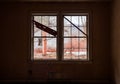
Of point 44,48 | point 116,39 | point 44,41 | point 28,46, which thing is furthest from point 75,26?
point 28,46

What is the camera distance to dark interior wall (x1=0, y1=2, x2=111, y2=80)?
20.8ft

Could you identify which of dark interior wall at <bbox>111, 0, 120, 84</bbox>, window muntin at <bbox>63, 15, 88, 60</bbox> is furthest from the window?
dark interior wall at <bbox>111, 0, 120, 84</bbox>

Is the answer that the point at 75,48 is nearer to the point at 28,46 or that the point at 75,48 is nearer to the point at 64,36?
the point at 64,36

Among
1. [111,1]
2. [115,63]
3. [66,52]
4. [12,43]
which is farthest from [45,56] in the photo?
[111,1]

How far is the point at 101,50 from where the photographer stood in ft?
20.8

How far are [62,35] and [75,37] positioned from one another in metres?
0.39

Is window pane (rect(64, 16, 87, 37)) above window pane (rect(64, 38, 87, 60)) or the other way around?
above

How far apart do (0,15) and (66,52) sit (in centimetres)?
219

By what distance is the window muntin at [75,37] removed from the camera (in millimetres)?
6461

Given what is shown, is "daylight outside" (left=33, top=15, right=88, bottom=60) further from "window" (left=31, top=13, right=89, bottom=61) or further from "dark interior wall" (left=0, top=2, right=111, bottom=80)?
"dark interior wall" (left=0, top=2, right=111, bottom=80)

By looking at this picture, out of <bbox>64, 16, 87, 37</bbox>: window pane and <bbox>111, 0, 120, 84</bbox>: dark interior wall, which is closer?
<bbox>111, 0, 120, 84</bbox>: dark interior wall

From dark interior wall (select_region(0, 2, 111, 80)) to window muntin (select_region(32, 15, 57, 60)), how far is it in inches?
9.5

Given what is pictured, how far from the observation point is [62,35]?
253 inches

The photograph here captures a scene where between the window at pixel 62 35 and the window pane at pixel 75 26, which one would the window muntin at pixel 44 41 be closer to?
the window at pixel 62 35
